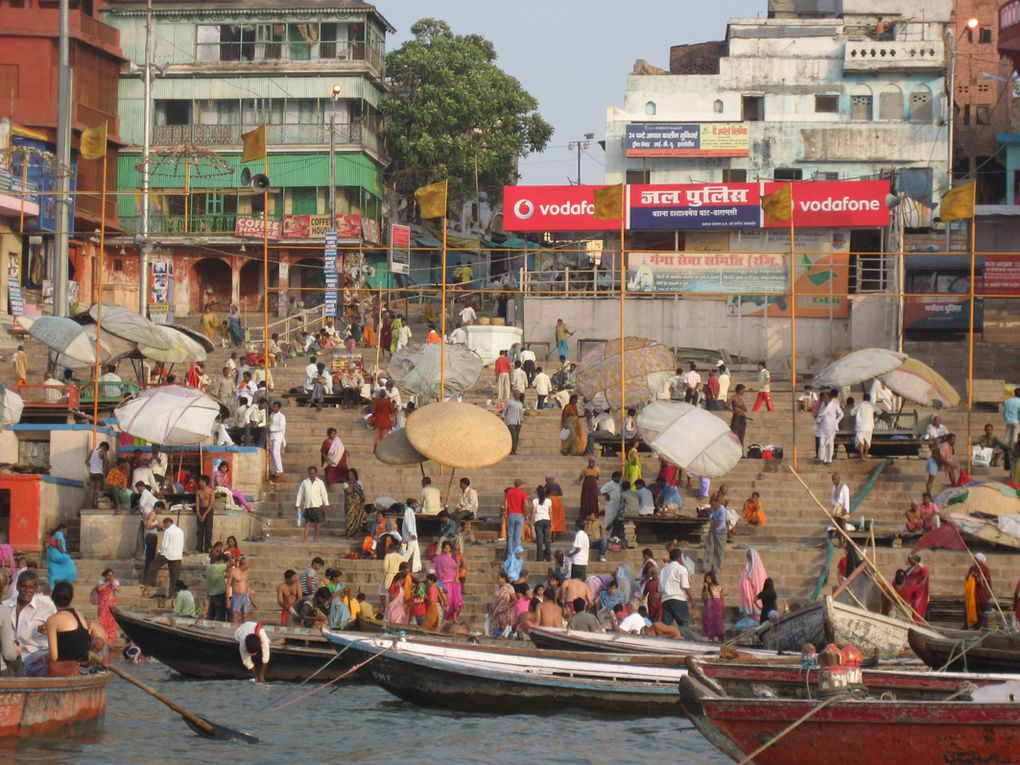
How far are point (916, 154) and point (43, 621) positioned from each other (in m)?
35.0

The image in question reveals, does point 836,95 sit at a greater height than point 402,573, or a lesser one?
greater

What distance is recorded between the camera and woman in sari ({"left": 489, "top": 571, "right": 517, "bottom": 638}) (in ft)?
71.2

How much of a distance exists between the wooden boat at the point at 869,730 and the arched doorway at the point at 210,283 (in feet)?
125

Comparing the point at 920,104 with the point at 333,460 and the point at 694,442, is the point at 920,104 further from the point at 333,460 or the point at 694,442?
the point at 694,442

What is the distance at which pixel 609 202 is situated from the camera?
29.9 m

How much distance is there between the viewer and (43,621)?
17188 mm

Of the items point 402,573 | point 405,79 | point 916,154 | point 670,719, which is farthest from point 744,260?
point 670,719

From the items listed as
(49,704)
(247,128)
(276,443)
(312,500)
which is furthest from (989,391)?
(247,128)

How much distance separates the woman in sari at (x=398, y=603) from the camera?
2202 cm

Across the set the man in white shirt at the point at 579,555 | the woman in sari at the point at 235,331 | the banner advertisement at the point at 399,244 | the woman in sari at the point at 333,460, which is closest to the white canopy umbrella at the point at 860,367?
the man in white shirt at the point at 579,555

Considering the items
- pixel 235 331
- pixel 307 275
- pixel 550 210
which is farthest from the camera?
pixel 307 275

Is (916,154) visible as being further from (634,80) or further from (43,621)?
(43,621)

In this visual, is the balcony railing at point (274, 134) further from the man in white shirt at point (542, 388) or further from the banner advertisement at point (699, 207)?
the man in white shirt at point (542, 388)

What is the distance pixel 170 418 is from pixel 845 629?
11308 millimetres
